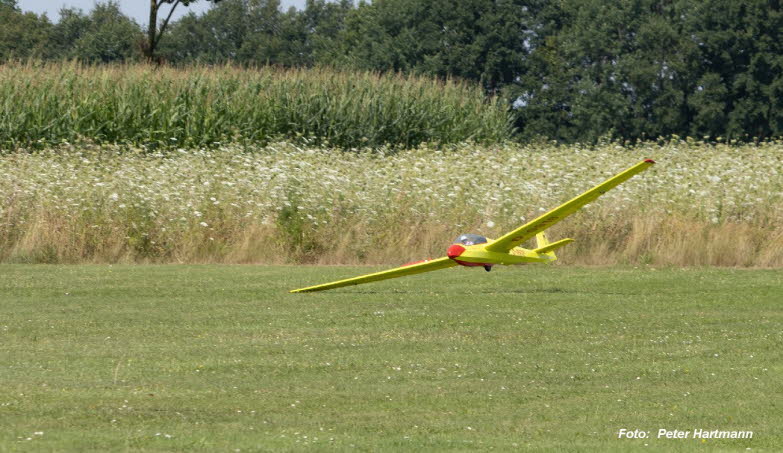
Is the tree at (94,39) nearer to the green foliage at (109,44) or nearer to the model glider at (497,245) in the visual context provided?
the green foliage at (109,44)

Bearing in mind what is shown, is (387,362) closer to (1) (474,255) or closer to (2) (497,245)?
(1) (474,255)

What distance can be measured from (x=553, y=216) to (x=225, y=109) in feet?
60.0

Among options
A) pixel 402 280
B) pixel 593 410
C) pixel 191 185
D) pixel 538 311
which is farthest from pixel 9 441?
pixel 191 185

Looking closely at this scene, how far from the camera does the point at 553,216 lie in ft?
45.0

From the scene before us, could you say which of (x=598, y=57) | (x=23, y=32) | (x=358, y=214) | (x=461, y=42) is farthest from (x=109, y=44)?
(x=358, y=214)

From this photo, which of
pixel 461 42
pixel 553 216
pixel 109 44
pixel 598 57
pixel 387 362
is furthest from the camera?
pixel 109 44

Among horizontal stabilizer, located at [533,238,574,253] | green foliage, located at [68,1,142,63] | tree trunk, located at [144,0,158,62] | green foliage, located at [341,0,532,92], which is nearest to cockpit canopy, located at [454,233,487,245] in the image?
horizontal stabilizer, located at [533,238,574,253]

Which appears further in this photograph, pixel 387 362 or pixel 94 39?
pixel 94 39

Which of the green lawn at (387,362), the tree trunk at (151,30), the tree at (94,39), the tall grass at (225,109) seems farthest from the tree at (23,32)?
the green lawn at (387,362)

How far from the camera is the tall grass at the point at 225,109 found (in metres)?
29.3

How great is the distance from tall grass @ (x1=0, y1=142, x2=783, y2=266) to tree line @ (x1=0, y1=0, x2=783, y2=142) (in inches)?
815

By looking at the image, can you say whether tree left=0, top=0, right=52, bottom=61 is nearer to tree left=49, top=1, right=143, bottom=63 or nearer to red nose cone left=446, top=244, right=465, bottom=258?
tree left=49, top=1, right=143, bottom=63

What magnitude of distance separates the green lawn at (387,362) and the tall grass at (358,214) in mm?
2434

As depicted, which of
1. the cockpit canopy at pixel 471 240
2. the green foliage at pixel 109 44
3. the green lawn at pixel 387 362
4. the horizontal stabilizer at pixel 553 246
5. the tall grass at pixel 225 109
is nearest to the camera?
the green lawn at pixel 387 362
